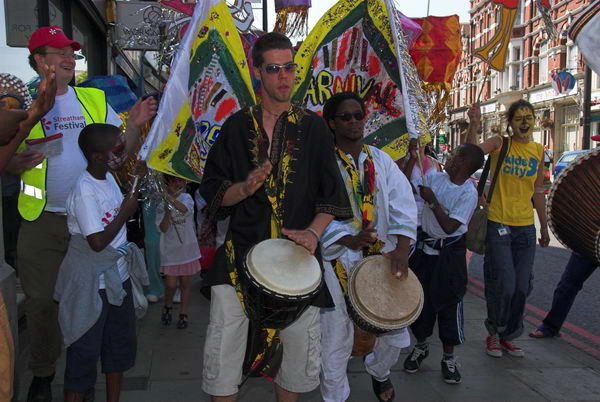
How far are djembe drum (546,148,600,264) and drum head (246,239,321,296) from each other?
6.16ft

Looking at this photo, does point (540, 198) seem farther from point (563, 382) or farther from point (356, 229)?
point (356, 229)

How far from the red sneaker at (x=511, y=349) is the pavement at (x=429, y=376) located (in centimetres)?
6

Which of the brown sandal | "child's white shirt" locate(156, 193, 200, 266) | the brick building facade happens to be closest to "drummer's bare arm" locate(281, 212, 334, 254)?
the brown sandal

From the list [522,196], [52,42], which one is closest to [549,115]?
[522,196]

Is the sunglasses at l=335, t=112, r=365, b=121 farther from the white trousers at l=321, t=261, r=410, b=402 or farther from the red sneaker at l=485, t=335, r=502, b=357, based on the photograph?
the red sneaker at l=485, t=335, r=502, b=357

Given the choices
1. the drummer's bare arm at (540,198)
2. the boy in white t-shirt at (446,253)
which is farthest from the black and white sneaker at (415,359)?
the drummer's bare arm at (540,198)

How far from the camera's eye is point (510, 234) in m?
4.70

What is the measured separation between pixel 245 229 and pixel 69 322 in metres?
1.07

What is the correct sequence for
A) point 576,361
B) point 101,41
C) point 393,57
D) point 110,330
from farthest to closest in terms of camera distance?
point 101,41, point 576,361, point 393,57, point 110,330

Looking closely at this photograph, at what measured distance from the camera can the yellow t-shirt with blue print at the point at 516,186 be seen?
4.70 metres

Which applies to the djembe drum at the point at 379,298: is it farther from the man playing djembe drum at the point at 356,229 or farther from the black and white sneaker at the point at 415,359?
the black and white sneaker at the point at 415,359

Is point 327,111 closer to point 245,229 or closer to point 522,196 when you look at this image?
point 245,229

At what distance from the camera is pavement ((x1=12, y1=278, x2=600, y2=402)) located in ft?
12.6

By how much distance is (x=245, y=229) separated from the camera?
271cm
